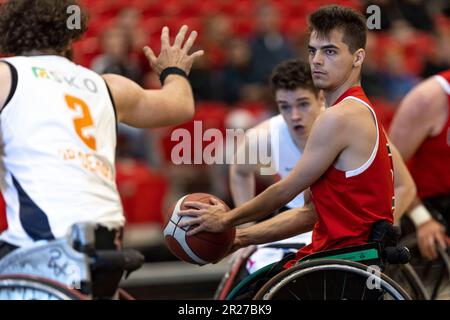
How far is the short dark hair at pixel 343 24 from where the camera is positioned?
181 inches

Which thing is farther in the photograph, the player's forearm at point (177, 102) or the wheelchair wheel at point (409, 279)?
the wheelchair wheel at point (409, 279)

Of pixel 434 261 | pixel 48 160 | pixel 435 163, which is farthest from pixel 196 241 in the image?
pixel 435 163

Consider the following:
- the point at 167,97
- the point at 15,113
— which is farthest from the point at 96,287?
the point at 167,97

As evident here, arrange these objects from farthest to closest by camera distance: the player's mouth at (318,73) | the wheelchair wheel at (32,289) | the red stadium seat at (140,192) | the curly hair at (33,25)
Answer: the red stadium seat at (140,192), the player's mouth at (318,73), the curly hair at (33,25), the wheelchair wheel at (32,289)

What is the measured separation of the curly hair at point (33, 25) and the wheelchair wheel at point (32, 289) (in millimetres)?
1114

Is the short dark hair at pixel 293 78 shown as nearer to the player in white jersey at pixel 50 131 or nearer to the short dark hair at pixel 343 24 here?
the short dark hair at pixel 343 24

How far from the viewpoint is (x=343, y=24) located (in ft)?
15.1

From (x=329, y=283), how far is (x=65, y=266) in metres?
1.22

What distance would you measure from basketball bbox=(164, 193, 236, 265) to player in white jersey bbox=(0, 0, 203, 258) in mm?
486

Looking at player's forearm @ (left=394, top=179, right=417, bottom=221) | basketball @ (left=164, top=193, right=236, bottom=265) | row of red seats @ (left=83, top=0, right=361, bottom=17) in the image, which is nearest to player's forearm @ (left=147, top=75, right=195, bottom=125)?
basketball @ (left=164, top=193, right=236, bottom=265)

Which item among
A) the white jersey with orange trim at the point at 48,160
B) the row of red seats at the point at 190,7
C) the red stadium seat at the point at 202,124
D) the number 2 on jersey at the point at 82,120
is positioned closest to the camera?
the white jersey with orange trim at the point at 48,160

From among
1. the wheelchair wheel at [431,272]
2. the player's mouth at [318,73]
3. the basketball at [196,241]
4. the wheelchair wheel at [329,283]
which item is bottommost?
the wheelchair wheel at [431,272]

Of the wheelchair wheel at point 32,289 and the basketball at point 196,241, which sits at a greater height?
the basketball at point 196,241

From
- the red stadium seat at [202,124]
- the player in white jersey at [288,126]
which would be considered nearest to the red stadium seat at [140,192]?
the red stadium seat at [202,124]
